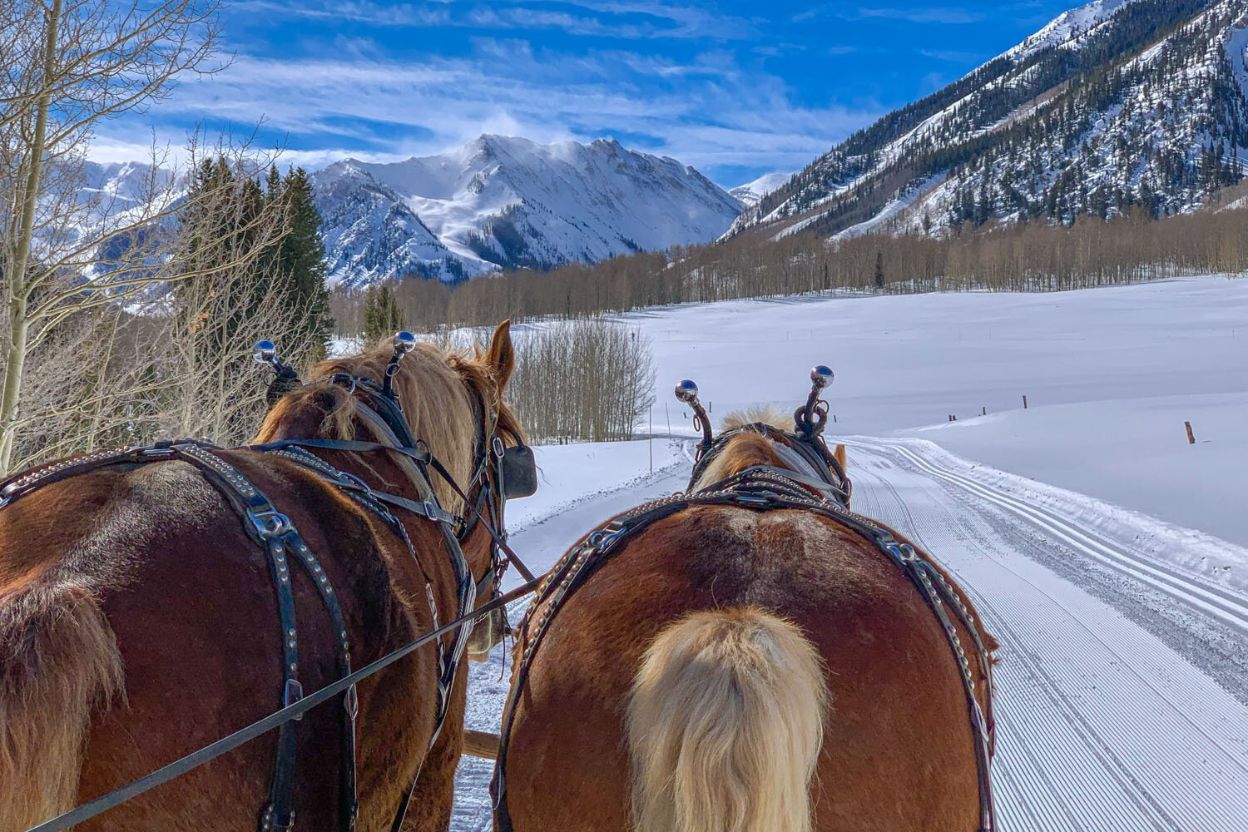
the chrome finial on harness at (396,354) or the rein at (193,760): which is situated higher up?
the chrome finial on harness at (396,354)

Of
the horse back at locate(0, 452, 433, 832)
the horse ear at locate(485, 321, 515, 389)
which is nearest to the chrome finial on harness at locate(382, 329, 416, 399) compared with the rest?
the horse ear at locate(485, 321, 515, 389)

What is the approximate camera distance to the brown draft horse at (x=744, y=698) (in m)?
1.22

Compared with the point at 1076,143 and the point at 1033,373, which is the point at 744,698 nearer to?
the point at 1033,373

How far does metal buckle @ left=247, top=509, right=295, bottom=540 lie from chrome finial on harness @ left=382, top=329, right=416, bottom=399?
1.00 m

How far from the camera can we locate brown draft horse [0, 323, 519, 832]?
1185 millimetres

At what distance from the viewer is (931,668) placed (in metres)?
1.53

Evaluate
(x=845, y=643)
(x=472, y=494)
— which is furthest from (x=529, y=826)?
(x=472, y=494)

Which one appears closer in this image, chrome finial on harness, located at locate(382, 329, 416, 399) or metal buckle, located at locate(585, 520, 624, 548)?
metal buckle, located at locate(585, 520, 624, 548)

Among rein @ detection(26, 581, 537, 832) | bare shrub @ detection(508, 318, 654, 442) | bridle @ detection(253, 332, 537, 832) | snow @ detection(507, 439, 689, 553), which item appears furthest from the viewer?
bare shrub @ detection(508, 318, 654, 442)

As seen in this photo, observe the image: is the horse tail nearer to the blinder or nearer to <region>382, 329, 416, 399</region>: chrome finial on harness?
<region>382, 329, 416, 399</region>: chrome finial on harness

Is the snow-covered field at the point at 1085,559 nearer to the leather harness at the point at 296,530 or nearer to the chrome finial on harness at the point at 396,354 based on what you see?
the leather harness at the point at 296,530

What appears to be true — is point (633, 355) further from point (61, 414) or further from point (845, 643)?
point (845, 643)

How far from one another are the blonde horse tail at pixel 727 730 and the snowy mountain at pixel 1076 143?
5101 inches

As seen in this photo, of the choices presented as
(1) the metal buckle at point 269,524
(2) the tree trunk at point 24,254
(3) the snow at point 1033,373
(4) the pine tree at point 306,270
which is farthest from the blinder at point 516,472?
(4) the pine tree at point 306,270
